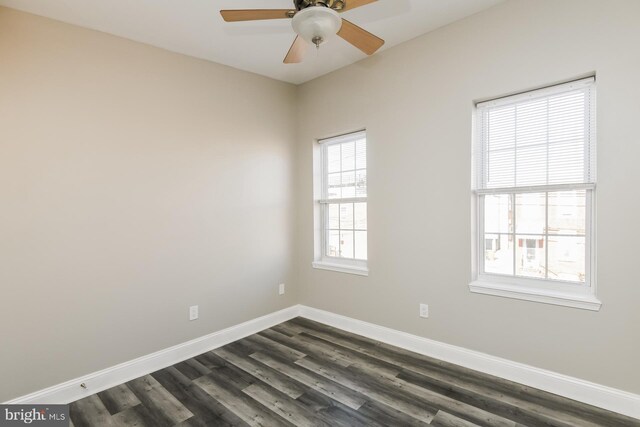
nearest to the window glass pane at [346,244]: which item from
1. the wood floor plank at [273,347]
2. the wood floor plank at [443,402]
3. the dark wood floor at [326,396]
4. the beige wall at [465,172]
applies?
the beige wall at [465,172]

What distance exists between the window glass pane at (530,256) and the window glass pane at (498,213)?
135 mm

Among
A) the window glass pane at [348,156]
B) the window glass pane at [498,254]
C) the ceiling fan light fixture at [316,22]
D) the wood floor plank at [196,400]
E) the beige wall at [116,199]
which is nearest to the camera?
the ceiling fan light fixture at [316,22]

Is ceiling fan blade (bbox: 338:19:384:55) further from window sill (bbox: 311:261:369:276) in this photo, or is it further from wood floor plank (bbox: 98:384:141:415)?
wood floor plank (bbox: 98:384:141:415)

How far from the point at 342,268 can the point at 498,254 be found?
1.57 meters

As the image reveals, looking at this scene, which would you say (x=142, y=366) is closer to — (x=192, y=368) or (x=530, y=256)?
(x=192, y=368)

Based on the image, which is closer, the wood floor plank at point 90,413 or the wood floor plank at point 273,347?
the wood floor plank at point 90,413

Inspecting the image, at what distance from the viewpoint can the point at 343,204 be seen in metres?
3.81

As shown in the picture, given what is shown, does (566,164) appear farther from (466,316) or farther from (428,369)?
(428,369)

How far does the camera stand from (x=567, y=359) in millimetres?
Result: 2281

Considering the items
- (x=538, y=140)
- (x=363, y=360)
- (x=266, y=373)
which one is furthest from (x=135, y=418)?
(x=538, y=140)

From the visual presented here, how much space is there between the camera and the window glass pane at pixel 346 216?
147 inches

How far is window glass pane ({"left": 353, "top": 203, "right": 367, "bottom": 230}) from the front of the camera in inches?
141

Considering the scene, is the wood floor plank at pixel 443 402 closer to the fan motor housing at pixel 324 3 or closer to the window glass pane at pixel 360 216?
the window glass pane at pixel 360 216

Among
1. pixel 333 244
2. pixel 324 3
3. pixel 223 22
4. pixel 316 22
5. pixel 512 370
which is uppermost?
pixel 223 22
